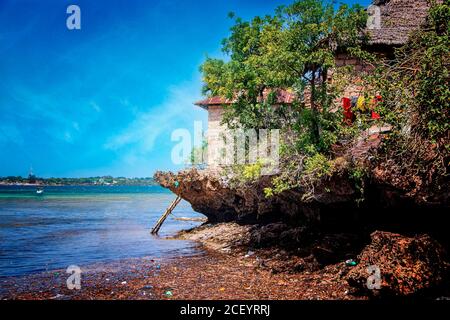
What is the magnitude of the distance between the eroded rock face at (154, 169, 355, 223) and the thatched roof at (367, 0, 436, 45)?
7.98m

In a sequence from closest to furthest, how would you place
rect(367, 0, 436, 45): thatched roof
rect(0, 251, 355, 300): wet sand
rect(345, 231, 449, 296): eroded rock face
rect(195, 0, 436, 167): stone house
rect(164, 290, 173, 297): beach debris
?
rect(345, 231, 449, 296): eroded rock face
rect(0, 251, 355, 300): wet sand
rect(164, 290, 173, 297): beach debris
rect(195, 0, 436, 167): stone house
rect(367, 0, 436, 45): thatched roof

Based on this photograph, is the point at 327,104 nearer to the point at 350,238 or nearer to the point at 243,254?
the point at 350,238

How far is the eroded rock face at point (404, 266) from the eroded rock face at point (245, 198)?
2.23 metres

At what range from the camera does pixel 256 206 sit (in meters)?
20.3

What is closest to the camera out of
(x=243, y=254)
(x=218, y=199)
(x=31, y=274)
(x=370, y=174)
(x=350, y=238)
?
(x=370, y=174)

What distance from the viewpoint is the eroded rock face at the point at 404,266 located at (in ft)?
27.5

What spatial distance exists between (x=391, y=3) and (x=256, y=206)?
1289 cm

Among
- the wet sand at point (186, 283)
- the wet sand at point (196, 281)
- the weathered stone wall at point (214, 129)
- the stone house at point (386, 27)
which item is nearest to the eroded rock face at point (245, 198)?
the weathered stone wall at point (214, 129)

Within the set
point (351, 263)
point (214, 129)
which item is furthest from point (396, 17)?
point (351, 263)

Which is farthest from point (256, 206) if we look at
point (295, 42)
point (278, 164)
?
point (295, 42)

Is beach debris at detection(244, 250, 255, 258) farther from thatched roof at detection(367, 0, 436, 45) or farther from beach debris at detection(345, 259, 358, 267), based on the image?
thatched roof at detection(367, 0, 436, 45)

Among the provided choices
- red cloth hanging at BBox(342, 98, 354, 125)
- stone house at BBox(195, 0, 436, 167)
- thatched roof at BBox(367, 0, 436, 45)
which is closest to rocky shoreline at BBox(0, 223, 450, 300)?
red cloth hanging at BBox(342, 98, 354, 125)

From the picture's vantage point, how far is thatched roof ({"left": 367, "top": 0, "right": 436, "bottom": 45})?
15203 millimetres

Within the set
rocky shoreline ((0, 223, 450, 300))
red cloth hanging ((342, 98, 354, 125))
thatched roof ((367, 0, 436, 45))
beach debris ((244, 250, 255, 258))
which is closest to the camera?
rocky shoreline ((0, 223, 450, 300))
